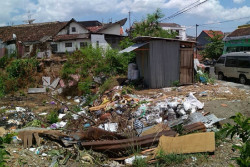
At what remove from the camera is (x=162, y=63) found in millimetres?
10578

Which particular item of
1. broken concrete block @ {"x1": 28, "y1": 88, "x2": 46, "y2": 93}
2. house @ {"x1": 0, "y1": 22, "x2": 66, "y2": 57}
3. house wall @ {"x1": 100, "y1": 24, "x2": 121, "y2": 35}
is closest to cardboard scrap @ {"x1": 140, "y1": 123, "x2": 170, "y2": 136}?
broken concrete block @ {"x1": 28, "y1": 88, "x2": 46, "y2": 93}

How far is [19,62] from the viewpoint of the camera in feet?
53.1

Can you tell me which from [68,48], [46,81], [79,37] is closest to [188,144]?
[46,81]

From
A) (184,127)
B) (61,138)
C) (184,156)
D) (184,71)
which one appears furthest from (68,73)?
(184,156)

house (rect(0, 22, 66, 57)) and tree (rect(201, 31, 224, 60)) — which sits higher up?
house (rect(0, 22, 66, 57))

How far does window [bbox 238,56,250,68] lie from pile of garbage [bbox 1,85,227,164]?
16.7 ft

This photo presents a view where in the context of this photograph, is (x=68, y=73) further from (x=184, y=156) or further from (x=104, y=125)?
(x=184, y=156)

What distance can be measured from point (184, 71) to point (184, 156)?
6.77 m

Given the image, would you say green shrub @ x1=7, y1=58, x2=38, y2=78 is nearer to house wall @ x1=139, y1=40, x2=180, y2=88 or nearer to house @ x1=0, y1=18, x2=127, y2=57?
house wall @ x1=139, y1=40, x2=180, y2=88

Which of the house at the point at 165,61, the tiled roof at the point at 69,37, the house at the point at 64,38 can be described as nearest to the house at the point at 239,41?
the house at the point at 165,61

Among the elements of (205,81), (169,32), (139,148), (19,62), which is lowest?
(139,148)

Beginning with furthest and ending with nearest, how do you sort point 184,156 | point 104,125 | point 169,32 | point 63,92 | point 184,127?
point 169,32, point 63,92, point 104,125, point 184,127, point 184,156

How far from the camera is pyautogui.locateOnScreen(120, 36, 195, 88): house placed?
10.4m

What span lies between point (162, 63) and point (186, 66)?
132 centimetres
